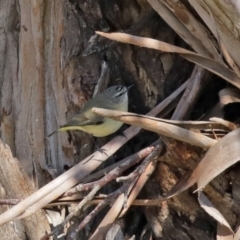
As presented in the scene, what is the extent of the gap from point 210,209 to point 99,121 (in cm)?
81

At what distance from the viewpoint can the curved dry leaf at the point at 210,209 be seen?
157 cm

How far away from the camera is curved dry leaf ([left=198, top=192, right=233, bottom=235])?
61.7 inches

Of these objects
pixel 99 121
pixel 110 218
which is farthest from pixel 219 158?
pixel 99 121

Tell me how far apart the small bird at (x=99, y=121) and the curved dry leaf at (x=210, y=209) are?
0.53 meters

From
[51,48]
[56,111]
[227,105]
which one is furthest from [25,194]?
[227,105]

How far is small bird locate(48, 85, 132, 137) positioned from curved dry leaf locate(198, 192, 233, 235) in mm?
534

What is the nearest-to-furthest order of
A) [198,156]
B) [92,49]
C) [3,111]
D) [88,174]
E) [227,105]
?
[198,156]
[227,105]
[88,174]
[92,49]
[3,111]

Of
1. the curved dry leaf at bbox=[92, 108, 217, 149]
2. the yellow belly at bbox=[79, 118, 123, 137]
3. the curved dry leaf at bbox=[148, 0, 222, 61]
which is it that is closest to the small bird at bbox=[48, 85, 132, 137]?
the yellow belly at bbox=[79, 118, 123, 137]

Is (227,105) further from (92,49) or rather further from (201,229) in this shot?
(92,49)

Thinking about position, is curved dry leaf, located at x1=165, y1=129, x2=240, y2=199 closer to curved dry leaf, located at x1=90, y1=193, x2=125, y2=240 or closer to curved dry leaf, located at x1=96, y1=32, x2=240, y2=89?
curved dry leaf, located at x1=96, y1=32, x2=240, y2=89

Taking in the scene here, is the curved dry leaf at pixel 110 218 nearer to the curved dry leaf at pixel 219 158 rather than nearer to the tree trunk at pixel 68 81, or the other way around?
the tree trunk at pixel 68 81

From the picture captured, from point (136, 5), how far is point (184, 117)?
45 centimetres

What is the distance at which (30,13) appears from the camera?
2.25 metres

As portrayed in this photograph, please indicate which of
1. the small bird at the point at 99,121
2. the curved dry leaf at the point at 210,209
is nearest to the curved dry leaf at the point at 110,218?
the curved dry leaf at the point at 210,209
